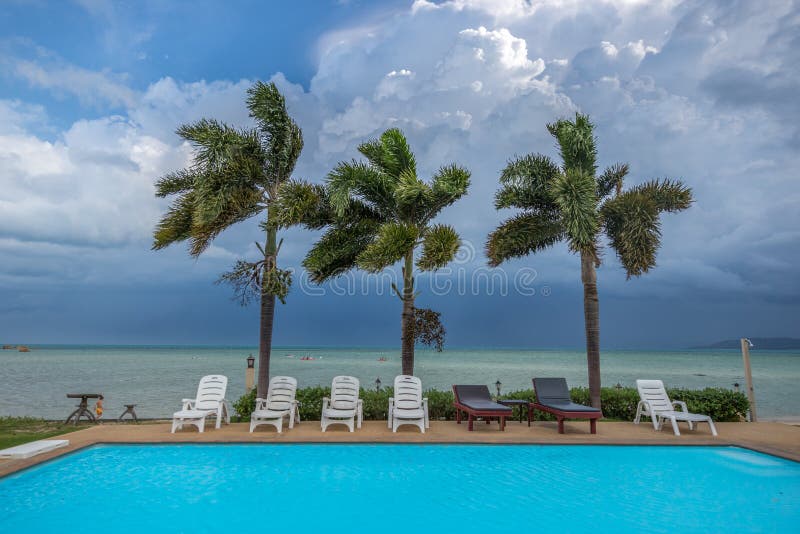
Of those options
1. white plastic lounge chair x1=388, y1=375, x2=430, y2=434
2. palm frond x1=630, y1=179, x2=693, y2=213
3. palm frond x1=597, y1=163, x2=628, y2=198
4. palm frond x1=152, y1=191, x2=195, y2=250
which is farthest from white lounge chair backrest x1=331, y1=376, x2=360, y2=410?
palm frond x1=630, y1=179, x2=693, y2=213

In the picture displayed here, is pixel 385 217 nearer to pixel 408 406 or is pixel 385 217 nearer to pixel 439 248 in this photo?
pixel 439 248

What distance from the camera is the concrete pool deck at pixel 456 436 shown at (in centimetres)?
859

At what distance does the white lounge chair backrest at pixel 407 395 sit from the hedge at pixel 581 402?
118 centimetres

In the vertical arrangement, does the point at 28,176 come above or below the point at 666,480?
above

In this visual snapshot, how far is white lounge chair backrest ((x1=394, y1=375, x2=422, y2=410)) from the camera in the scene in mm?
9938

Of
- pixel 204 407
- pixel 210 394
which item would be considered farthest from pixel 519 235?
pixel 204 407

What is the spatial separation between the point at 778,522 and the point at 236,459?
23.8 ft

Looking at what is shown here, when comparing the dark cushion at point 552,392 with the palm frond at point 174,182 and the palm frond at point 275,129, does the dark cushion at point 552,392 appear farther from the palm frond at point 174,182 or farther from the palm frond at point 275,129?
the palm frond at point 174,182

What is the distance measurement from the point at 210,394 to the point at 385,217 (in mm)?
6107

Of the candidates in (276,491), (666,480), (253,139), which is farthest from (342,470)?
(253,139)

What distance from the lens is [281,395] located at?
10055mm

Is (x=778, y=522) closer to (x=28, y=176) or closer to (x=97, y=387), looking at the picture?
(x=28, y=176)

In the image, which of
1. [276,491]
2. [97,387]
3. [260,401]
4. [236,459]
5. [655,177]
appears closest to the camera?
[276,491]

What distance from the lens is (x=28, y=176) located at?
17.2 meters
